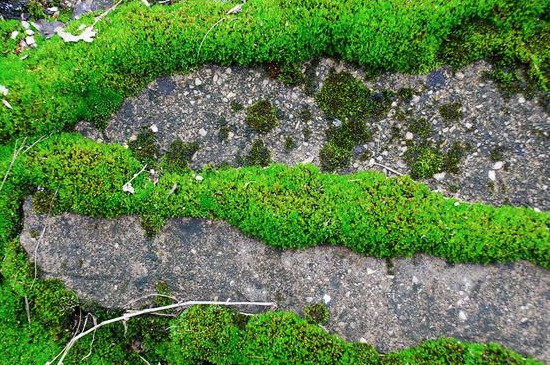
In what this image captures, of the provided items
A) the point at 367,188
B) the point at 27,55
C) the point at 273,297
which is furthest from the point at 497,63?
the point at 27,55

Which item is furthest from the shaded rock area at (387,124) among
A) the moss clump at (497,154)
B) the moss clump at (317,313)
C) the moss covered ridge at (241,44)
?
the moss clump at (317,313)

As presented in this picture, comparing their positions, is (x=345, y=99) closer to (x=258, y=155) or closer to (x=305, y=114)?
(x=305, y=114)

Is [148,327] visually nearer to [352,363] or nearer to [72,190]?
[72,190]

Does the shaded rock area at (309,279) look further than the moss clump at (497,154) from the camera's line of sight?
No

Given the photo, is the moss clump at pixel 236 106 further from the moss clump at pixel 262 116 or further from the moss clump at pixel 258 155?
the moss clump at pixel 258 155

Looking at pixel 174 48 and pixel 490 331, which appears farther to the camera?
pixel 174 48

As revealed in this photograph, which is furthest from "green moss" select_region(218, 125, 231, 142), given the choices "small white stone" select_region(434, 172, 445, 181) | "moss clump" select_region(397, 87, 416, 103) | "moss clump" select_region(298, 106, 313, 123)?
"small white stone" select_region(434, 172, 445, 181)
